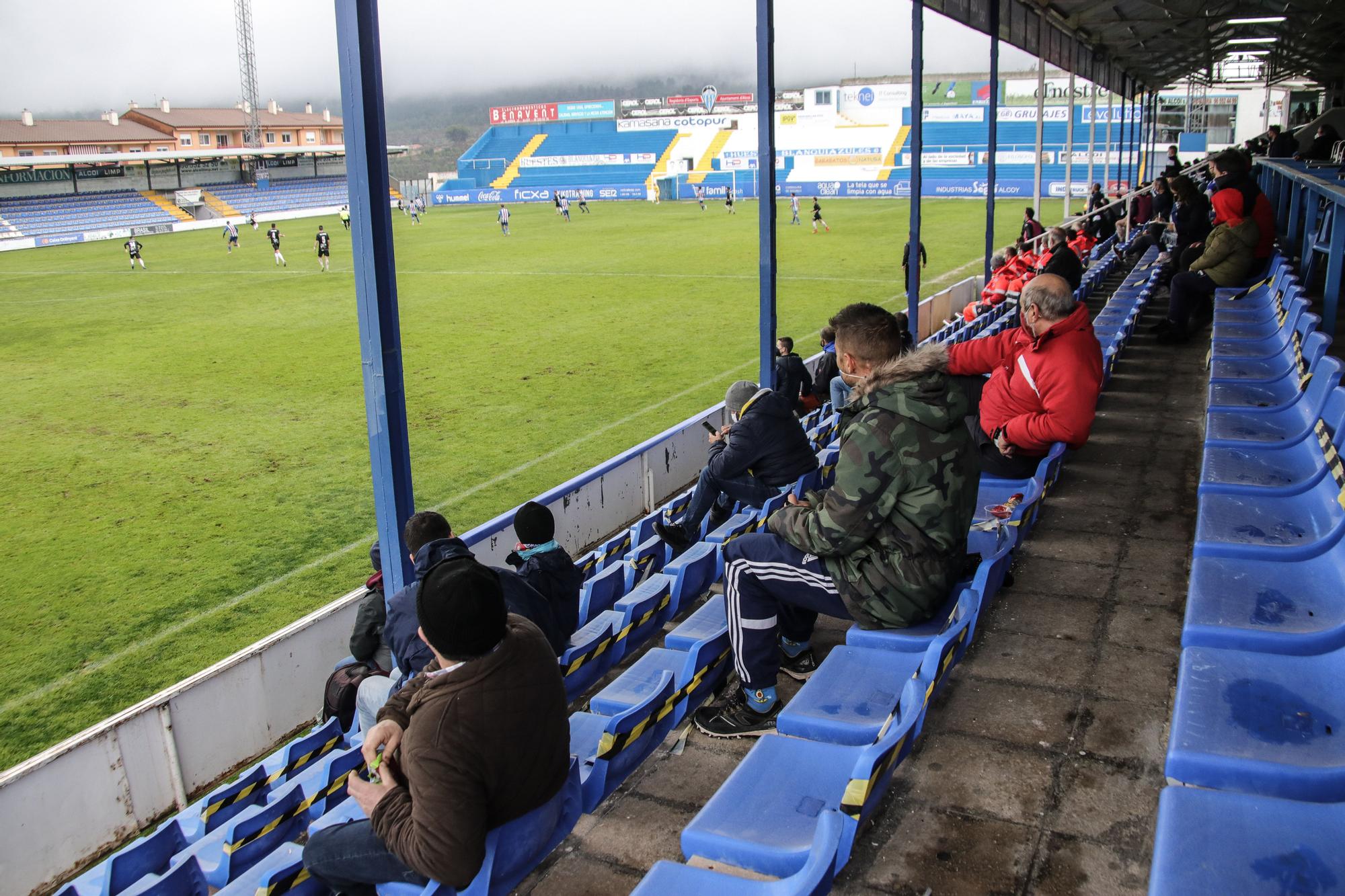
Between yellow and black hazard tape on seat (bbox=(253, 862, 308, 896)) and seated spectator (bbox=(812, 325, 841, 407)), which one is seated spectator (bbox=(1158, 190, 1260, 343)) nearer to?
seated spectator (bbox=(812, 325, 841, 407))

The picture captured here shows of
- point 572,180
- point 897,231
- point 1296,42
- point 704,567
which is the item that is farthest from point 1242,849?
point 572,180

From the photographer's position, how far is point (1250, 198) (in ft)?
23.5

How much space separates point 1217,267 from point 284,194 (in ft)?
143

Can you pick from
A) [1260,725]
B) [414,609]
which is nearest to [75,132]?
[414,609]

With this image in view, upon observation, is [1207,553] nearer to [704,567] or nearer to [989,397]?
[989,397]

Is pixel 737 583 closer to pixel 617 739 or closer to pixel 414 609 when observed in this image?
pixel 617 739

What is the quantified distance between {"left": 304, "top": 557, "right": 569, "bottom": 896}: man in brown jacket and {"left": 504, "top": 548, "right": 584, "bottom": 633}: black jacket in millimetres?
1188

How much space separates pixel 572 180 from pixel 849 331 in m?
50.4

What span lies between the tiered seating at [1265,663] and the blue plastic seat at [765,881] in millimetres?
479

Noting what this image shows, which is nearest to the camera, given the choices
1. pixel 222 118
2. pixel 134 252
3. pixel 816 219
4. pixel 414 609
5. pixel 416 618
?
pixel 416 618

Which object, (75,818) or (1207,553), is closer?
(1207,553)

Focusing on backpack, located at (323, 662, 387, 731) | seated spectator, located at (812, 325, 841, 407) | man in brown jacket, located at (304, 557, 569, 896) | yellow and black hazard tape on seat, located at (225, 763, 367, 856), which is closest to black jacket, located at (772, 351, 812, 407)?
seated spectator, located at (812, 325, 841, 407)

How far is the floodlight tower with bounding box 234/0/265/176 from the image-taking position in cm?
4453

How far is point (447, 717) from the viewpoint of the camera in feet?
6.07
